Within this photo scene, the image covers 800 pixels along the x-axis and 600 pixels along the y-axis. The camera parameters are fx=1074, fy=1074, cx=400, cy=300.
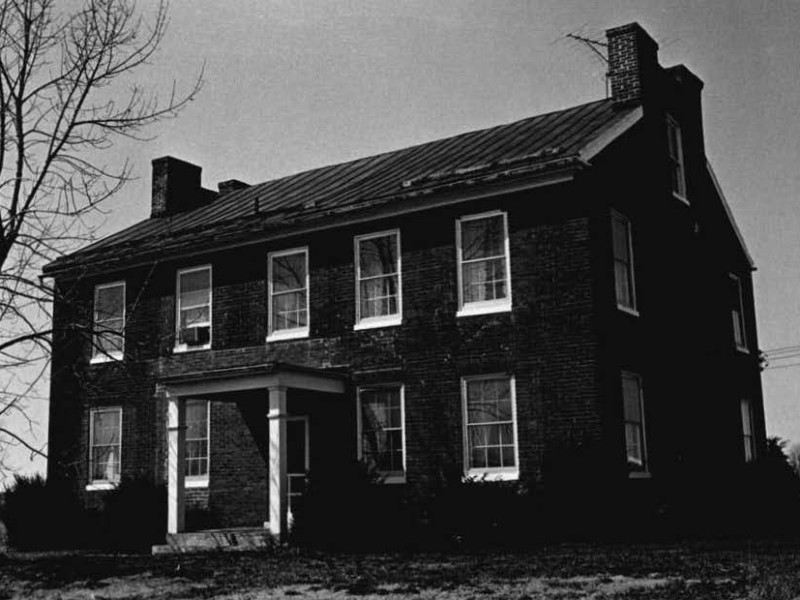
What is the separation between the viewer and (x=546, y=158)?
19438 millimetres

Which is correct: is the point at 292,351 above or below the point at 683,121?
below

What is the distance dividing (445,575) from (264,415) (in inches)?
405

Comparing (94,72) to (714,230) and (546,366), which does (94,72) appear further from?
(714,230)

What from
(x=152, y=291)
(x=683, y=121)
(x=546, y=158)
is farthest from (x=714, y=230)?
(x=152, y=291)

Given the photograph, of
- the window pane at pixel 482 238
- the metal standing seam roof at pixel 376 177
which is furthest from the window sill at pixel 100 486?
the window pane at pixel 482 238

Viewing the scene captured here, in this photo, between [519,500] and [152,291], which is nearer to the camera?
[519,500]

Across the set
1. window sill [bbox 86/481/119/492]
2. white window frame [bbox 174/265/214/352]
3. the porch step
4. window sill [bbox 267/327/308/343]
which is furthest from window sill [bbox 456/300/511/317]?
window sill [bbox 86/481/119/492]

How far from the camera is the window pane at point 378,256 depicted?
2153 cm

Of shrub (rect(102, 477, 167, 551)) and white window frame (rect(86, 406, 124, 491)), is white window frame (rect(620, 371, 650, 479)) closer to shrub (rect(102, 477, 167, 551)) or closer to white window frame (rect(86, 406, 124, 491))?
shrub (rect(102, 477, 167, 551))

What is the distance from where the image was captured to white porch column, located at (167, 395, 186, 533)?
21359 mm

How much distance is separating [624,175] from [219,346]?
9.57m

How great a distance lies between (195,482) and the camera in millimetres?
23812

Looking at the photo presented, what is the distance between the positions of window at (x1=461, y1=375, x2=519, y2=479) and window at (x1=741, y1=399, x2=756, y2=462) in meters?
8.21

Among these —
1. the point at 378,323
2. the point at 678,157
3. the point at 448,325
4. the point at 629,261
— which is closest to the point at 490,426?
the point at 448,325
